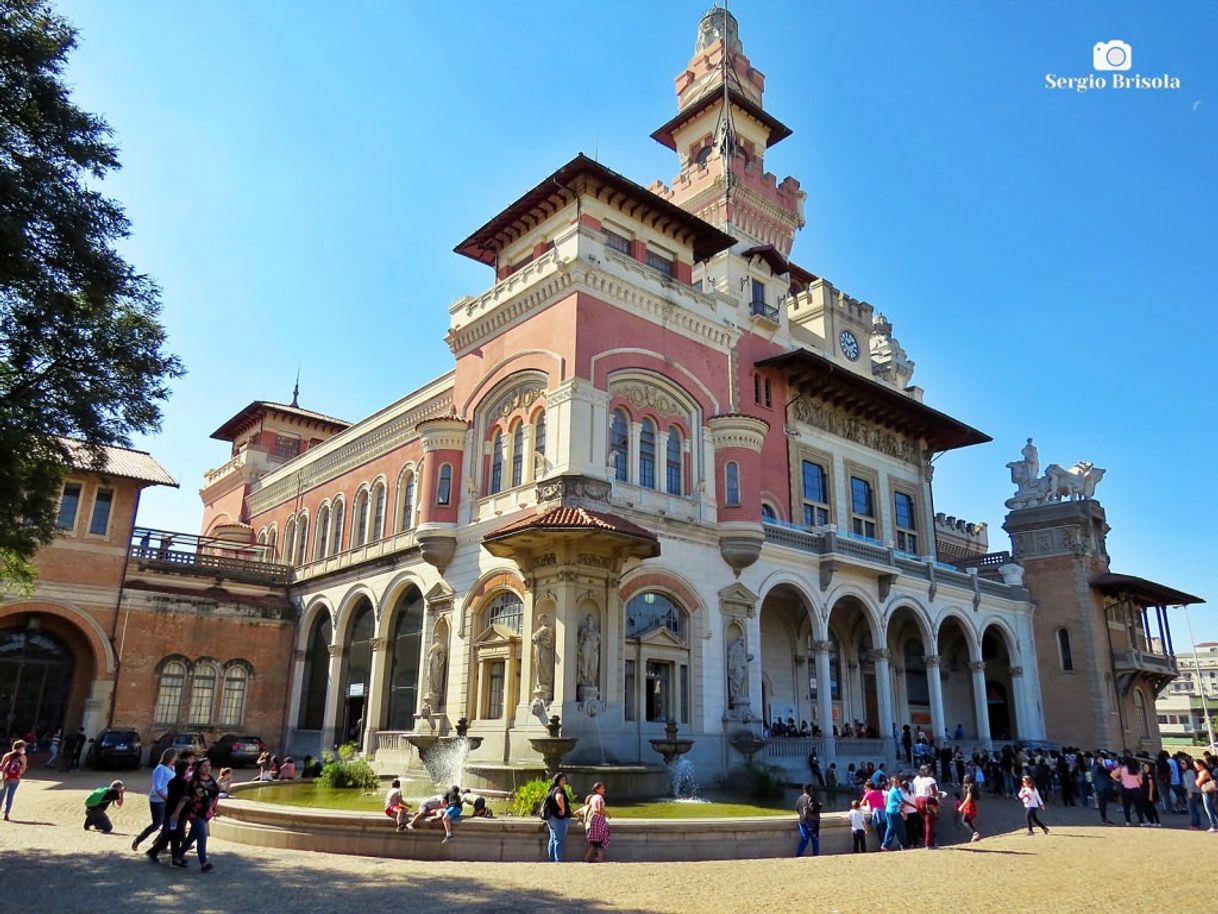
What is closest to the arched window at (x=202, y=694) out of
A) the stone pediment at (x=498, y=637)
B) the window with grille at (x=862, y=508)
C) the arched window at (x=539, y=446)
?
the stone pediment at (x=498, y=637)

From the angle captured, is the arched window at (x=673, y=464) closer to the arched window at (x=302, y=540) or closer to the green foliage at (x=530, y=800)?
the green foliage at (x=530, y=800)

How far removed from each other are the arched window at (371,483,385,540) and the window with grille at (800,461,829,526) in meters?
15.1

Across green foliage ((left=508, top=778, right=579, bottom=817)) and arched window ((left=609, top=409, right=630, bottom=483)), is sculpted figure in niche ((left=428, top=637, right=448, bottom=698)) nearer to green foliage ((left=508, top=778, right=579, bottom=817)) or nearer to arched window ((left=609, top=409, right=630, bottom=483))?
arched window ((left=609, top=409, right=630, bottom=483))

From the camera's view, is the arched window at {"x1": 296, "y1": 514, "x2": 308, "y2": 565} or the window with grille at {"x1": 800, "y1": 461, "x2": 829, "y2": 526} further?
the arched window at {"x1": 296, "y1": 514, "x2": 308, "y2": 565}

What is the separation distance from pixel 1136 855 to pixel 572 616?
38.7 ft

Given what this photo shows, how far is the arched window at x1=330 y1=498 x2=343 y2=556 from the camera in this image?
115 ft

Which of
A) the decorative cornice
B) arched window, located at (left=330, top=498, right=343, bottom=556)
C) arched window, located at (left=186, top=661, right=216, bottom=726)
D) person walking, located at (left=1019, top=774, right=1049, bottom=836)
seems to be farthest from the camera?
arched window, located at (left=330, top=498, right=343, bottom=556)

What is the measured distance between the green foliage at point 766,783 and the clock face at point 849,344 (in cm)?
1787

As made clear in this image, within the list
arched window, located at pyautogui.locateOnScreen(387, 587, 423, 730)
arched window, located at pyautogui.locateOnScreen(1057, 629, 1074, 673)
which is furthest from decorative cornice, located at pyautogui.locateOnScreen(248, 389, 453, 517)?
arched window, located at pyautogui.locateOnScreen(1057, 629, 1074, 673)

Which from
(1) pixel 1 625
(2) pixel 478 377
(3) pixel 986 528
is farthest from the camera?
(3) pixel 986 528

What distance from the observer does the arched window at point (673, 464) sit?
82.7ft

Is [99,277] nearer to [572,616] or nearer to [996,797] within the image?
[572,616]

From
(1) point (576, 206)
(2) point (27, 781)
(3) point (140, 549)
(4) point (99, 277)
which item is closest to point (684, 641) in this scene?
(1) point (576, 206)

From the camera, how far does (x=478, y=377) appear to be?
89.7 ft
